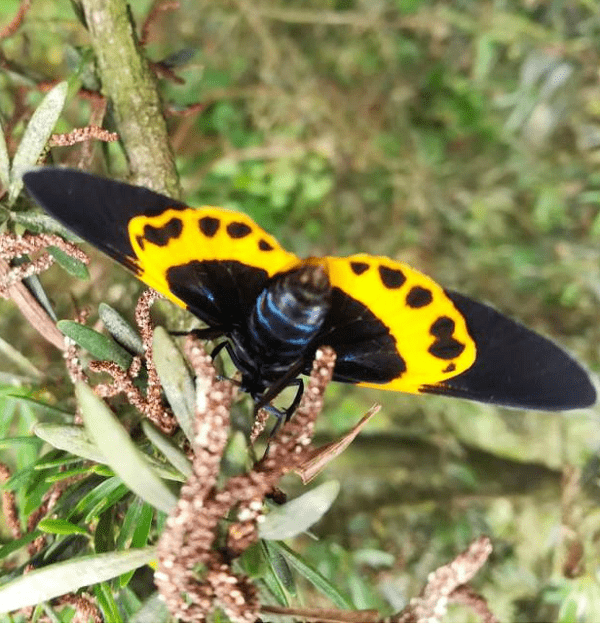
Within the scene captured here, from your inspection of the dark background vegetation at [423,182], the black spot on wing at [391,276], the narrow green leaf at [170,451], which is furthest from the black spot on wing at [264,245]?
the dark background vegetation at [423,182]

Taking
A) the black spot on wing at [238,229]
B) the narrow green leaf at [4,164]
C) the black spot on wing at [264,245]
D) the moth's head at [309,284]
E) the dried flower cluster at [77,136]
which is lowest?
the moth's head at [309,284]

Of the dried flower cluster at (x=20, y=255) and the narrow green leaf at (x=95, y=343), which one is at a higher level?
the dried flower cluster at (x=20, y=255)

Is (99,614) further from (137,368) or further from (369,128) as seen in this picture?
(369,128)

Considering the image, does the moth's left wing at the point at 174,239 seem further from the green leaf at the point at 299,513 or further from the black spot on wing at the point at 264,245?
the green leaf at the point at 299,513

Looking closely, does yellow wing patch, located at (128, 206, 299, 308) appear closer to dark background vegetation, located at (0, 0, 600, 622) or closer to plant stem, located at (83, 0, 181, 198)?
plant stem, located at (83, 0, 181, 198)

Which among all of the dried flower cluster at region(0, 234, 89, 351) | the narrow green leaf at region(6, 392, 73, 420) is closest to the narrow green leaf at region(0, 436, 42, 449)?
the narrow green leaf at region(6, 392, 73, 420)

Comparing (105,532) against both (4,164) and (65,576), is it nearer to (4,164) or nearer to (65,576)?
(65,576)
